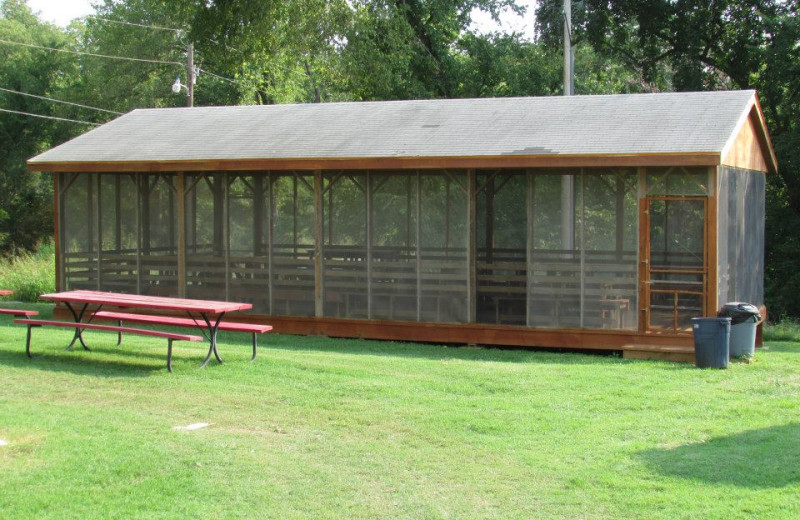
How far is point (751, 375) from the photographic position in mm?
11641

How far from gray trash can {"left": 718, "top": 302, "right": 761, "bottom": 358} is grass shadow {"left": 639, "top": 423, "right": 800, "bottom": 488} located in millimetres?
4524

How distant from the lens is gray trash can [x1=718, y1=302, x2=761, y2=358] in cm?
1271

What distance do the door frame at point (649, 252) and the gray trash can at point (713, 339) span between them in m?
1.00

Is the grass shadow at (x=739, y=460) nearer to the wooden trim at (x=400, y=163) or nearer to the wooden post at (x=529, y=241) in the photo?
the wooden trim at (x=400, y=163)

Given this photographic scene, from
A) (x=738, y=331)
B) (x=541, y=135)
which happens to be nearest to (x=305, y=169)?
(x=541, y=135)

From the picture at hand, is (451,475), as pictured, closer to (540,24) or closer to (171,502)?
(171,502)

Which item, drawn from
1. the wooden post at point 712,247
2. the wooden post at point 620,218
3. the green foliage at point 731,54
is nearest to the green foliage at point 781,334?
the wooden post at point 712,247

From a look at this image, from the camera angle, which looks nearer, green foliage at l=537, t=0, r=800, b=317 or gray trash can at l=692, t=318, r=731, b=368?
gray trash can at l=692, t=318, r=731, b=368

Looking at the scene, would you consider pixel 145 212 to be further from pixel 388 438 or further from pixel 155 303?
pixel 388 438

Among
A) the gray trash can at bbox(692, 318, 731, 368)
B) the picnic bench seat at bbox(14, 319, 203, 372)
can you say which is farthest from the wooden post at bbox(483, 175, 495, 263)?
the picnic bench seat at bbox(14, 319, 203, 372)

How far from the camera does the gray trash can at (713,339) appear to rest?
12.1 metres

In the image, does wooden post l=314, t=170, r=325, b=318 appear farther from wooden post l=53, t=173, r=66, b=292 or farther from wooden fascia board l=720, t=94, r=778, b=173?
wooden fascia board l=720, t=94, r=778, b=173

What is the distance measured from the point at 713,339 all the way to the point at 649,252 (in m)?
1.64

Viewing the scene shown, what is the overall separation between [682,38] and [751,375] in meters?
17.2
